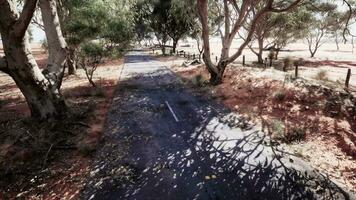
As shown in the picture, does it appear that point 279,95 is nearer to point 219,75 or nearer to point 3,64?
point 219,75

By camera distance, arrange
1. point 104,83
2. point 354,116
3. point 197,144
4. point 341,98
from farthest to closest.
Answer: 1. point 104,83
2. point 341,98
3. point 354,116
4. point 197,144

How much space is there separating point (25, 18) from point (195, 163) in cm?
782

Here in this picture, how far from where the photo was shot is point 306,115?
40.4 ft

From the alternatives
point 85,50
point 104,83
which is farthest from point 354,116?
point 104,83

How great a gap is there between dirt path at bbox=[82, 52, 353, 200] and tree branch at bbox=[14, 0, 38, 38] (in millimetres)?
5165

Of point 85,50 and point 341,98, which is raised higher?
point 85,50

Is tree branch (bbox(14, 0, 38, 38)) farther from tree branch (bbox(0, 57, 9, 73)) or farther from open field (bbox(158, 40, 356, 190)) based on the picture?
open field (bbox(158, 40, 356, 190))

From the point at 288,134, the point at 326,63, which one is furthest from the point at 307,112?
the point at 326,63

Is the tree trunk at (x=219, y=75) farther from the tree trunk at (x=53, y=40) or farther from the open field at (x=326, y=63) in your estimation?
the tree trunk at (x=53, y=40)

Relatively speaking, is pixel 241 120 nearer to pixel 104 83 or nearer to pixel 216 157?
pixel 216 157

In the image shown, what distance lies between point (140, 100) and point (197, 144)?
25.8ft

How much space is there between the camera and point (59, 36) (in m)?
13.5

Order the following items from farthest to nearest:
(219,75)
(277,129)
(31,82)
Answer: (219,75)
(31,82)
(277,129)

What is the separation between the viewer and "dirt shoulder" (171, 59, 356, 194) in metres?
8.98
